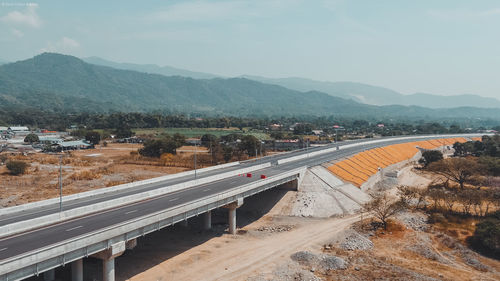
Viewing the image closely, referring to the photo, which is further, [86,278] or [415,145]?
[415,145]

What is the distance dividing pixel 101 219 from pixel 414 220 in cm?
4633

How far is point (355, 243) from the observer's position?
48938mm

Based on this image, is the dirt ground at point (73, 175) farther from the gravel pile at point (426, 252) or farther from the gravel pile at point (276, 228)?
the gravel pile at point (426, 252)

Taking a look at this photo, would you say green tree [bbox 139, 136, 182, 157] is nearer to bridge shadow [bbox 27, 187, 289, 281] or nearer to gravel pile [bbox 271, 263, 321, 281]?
bridge shadow [bbox 27, 187, 289, 281]

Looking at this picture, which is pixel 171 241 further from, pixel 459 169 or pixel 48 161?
pixel 48 161

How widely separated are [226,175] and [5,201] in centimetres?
3717

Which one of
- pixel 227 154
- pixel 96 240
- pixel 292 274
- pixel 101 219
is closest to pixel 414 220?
pixel 292 274

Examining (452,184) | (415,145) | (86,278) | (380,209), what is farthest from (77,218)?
(415,145)

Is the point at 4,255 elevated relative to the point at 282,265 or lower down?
elevated

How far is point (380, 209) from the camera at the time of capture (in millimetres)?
58969

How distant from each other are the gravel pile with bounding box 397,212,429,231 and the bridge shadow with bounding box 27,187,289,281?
795 inches

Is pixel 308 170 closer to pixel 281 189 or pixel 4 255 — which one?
pixel 281 189

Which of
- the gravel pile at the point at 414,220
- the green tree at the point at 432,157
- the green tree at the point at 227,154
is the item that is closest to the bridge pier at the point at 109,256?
the gravel pile at the point at 414,220

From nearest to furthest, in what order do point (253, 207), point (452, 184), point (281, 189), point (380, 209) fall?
point (380, 209), point (253, 207), point (281, 189), point (452, 184)
